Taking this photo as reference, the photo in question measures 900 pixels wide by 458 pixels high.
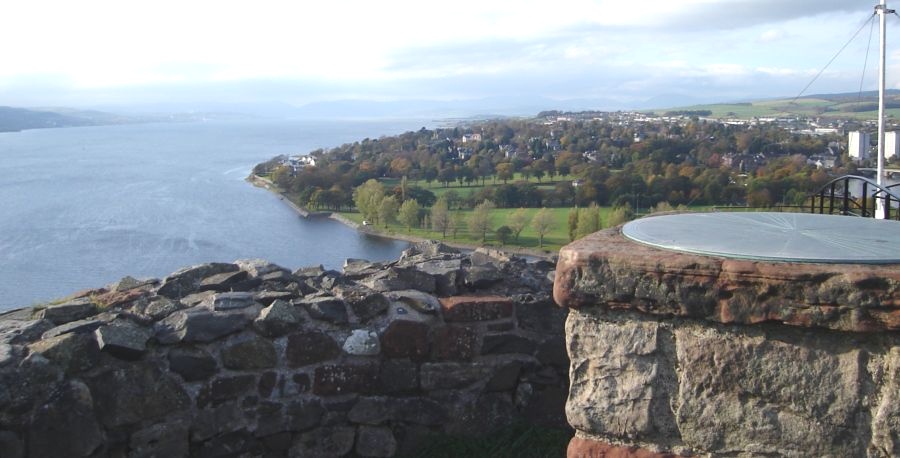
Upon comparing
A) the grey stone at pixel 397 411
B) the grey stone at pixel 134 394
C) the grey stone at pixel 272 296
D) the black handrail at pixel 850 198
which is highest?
the black handrail at pixel 850 198

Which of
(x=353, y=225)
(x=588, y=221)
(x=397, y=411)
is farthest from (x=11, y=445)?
(x=353, y=225)

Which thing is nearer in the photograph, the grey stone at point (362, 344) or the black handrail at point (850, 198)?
the grey stone at point (362, 344)

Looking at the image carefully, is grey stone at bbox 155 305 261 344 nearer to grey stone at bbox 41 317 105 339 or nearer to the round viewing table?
grey stone at bbox 41 317 105 339

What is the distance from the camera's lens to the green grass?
3.71 meters

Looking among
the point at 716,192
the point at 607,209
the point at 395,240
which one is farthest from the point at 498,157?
the point at 716,192

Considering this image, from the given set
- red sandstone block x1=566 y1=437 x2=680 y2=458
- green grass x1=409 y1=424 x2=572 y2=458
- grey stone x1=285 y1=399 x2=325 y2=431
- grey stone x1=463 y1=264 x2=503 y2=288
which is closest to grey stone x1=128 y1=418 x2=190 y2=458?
grey stone x1=285 y1=399 x2=325 y2=431

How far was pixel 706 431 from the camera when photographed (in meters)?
2.00

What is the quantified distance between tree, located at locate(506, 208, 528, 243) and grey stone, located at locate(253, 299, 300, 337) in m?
35.2

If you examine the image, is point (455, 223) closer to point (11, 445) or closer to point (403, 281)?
point (403, 281)

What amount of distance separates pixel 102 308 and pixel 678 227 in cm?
287

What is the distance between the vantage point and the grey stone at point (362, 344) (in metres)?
3.72

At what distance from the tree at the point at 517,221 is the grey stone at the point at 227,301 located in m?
35.1

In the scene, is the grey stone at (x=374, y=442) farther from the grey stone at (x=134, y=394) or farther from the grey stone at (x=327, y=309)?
the grey stone at (x=134, y=394)

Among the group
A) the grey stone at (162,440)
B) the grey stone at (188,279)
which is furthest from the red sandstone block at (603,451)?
the grey stone at (188,279)
